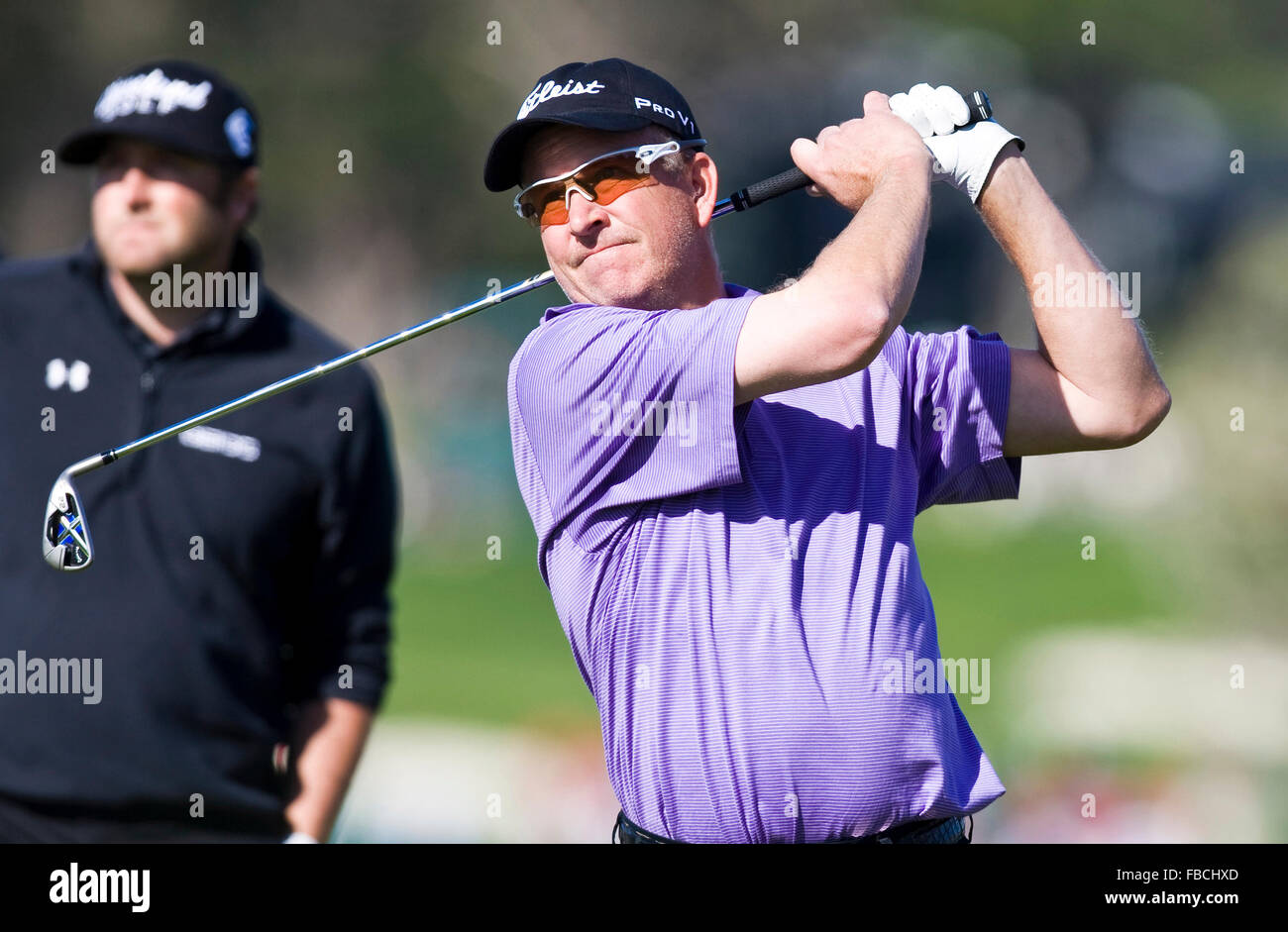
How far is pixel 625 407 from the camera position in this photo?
1.84m

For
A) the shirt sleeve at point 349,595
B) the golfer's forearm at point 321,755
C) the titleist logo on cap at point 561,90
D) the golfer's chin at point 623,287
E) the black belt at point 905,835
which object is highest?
the titleist logo on cap at point 561,90

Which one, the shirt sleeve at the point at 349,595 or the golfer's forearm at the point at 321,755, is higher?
the shirt sleeve at the point at 349,595

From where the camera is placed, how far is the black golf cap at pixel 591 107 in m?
2.01

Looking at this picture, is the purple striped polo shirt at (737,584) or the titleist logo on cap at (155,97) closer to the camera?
the purple striped polo shirt at (737,584)

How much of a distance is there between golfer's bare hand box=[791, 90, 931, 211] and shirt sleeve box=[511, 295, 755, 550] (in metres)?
0.27

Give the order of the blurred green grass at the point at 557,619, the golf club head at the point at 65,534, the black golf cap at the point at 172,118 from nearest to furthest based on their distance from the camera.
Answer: the golf club head at the point at 65,534 < the black golf cap at the point at 172,118 < the blurred green grass at the point at 557,619

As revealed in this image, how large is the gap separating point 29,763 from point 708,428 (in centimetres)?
225

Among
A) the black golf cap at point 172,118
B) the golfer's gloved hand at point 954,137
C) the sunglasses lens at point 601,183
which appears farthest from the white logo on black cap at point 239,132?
the golfer's gloved hand at point 954,137

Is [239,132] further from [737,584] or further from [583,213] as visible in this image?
[737,584]

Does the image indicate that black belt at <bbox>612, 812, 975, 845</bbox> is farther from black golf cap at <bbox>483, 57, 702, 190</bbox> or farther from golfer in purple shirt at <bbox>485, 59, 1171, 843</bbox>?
black golf cap at <bbox>483, 57, 702, 190</bbox>

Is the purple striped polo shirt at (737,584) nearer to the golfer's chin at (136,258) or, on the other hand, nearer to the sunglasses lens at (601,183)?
the sunglasses lens at (601,183)

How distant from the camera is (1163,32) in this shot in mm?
7938

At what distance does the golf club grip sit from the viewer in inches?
83.0

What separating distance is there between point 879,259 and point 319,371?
99cm
